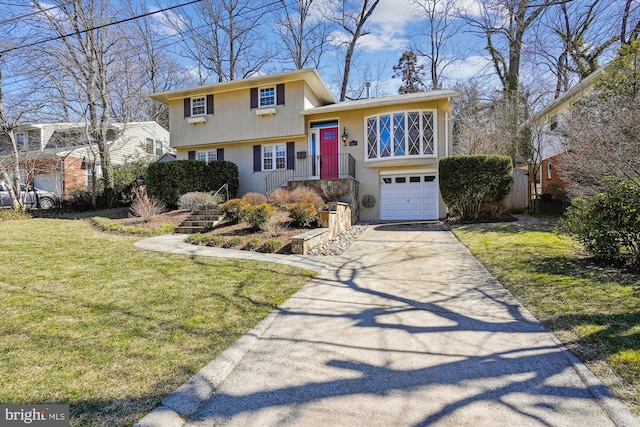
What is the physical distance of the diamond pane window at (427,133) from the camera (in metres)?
12.6

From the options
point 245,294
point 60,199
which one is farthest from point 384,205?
point 60,199

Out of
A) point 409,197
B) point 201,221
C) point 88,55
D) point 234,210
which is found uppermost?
point 88,55

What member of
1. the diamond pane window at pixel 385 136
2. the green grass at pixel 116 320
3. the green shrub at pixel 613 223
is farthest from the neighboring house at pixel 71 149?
the green shrub at pixel 613 223

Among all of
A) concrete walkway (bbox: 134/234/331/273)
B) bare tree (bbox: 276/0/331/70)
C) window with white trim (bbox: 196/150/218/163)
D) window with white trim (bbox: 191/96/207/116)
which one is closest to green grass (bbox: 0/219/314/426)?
concrete walkway (bbox: 134/234/331/273)

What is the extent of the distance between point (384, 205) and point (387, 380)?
1148 centimetres

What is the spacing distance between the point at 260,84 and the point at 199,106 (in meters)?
3.43

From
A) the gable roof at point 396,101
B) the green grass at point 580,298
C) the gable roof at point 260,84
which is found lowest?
the green grass at point 580,298

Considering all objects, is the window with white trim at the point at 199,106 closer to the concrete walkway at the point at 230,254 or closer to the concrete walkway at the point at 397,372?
the concrete walkway at the point at 230,254

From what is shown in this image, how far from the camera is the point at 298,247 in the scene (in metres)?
7.13

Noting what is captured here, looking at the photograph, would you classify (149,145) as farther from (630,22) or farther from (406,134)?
(630,22)

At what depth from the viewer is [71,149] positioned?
62.1 feet

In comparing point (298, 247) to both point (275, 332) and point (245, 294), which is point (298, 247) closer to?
point (245, 294)

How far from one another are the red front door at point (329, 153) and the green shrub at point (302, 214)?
16.6 ft

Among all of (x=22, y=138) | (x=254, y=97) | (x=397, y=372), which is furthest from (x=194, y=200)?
(x=22, y=138)
